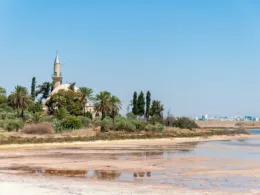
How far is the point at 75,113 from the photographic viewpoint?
82.1 m

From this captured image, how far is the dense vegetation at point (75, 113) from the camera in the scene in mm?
64750

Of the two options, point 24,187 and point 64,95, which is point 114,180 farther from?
point 64,95

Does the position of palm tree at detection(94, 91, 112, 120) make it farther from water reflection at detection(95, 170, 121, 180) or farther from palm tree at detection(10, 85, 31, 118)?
water reflection at detection(95, 170, 121, 180)

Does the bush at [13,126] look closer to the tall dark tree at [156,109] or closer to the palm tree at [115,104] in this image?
the palm tree at [115,104]

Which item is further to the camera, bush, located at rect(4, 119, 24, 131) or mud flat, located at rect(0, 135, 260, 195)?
bush, located at rect(4, 119, 24, 131)

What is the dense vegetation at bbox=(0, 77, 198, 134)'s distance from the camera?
64750 mm

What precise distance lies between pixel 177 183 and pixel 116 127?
52928 mm

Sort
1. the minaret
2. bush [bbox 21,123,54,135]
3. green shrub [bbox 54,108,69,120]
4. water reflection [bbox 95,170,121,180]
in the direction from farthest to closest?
the minaret → green shrub [bbox 54,108,69,120] → bush [bbox 21,123,54,135] → water reflection [bbox 95,170,121,180]

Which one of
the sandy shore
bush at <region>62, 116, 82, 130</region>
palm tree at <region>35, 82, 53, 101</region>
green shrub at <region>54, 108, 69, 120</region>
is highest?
palm tree at <region>35, 82, 53, 101</region>

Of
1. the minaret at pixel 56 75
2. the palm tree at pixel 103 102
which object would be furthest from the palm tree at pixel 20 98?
the minaret at pixel 56 75

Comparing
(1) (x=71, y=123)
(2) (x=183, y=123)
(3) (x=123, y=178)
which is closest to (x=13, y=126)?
(1) (x=71, y=123)

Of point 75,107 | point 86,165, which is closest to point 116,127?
point 75,107

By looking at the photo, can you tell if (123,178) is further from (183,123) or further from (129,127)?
(183,123)

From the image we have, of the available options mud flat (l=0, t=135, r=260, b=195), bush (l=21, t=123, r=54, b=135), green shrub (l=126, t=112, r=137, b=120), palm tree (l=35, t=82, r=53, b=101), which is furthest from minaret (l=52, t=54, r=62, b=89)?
mud flat (l=0, t=135, r=260, b=195)
